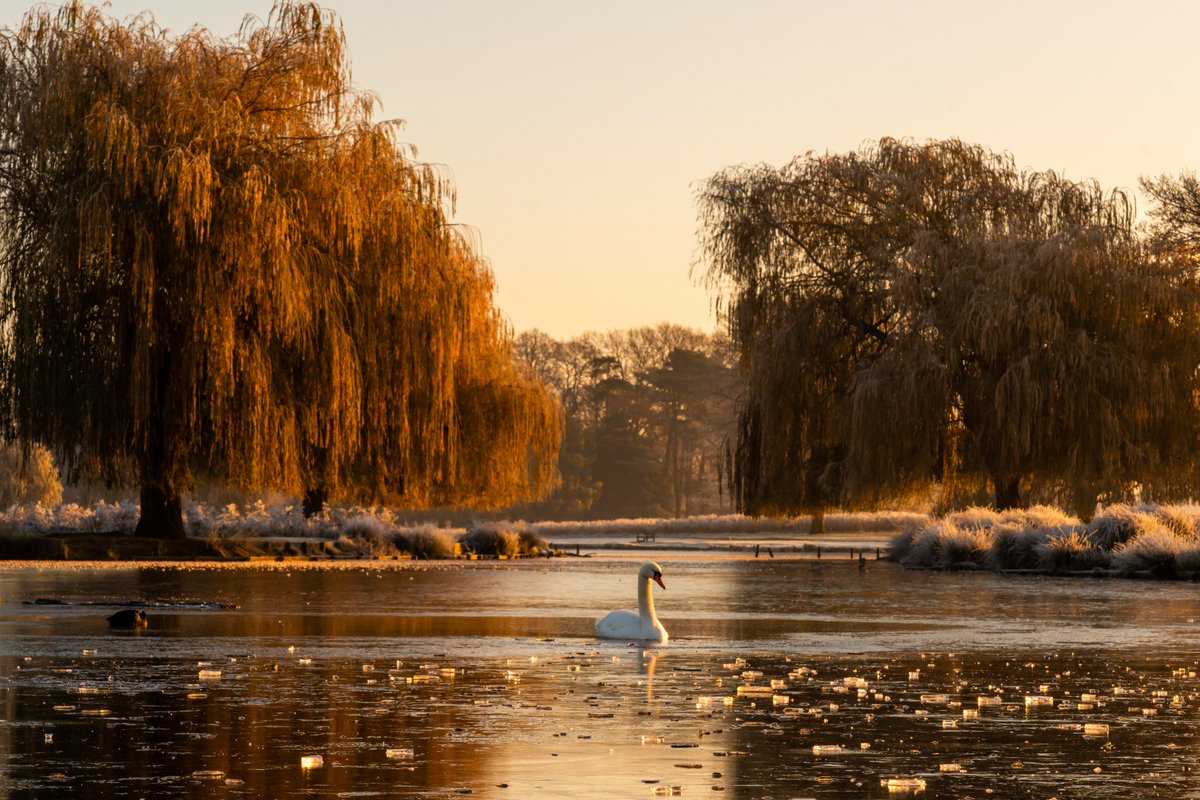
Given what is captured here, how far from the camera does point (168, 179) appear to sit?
101 ft

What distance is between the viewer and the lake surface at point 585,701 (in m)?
7.15

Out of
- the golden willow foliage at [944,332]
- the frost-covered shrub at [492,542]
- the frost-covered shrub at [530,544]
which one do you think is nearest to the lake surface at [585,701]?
the golden willow foliage at [944,332]

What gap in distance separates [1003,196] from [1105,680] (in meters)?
33.0

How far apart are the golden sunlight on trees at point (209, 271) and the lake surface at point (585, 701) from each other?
10.6 meters

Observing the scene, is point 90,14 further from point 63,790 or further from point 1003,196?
point 63,790

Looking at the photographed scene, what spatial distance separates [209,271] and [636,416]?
76.9 m

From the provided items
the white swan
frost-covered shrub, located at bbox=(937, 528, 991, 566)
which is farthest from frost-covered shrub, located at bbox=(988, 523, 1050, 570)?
the white swan

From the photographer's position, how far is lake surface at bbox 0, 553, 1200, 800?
7148mm

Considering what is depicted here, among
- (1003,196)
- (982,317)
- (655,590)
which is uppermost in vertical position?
(1003,196)

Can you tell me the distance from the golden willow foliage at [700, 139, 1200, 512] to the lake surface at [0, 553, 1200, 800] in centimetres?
1764

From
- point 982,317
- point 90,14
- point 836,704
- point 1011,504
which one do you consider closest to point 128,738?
point 836,704

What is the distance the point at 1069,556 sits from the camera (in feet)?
106

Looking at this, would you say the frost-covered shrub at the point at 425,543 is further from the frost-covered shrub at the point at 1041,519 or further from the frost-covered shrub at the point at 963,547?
the frost-covered shrub at the point at 1041,519

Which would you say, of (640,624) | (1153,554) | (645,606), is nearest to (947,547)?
(1153,554)
